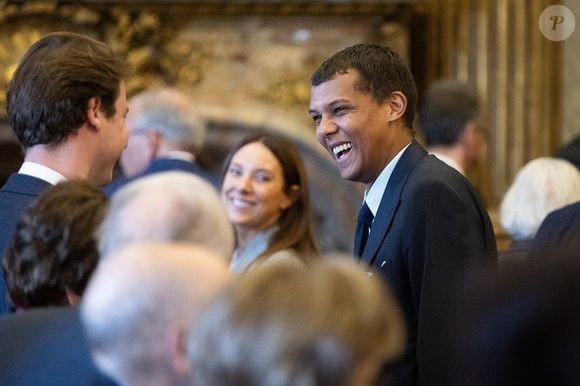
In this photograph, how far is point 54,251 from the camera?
8.23 feet

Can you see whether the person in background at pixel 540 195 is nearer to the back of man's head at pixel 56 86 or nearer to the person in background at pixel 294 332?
the back of man's head at pixel 56 86

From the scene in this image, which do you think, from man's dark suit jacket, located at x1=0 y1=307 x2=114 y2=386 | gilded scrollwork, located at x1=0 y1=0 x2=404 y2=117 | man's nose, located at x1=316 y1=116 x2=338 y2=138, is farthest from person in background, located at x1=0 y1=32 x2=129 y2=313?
gilded scrollwork, located at x1=0 y1=0 x2=404 y2=117

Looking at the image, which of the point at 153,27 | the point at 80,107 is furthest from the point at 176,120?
the point at 80,107

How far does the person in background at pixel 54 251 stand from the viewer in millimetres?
2504

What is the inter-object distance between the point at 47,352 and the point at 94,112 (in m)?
1.10

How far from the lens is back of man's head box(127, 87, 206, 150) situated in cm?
557

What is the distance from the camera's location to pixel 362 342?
163cm

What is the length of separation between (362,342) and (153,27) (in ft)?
19.5

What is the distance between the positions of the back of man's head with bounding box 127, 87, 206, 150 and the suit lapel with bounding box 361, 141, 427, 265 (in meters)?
2.39

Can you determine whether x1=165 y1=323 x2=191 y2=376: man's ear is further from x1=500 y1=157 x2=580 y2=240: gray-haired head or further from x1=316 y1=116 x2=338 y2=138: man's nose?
x1=500 y1=157 x2=580 y2=240: gray-haired head

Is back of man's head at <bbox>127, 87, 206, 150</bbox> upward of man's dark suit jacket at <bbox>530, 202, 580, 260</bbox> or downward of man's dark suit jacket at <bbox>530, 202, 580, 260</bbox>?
upward

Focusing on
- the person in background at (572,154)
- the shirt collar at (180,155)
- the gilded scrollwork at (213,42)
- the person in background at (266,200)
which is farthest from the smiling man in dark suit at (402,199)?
the gilded scrollwork at (213,42)

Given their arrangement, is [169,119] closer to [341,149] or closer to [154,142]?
[154,142]

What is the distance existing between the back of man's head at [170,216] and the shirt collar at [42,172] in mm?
888
